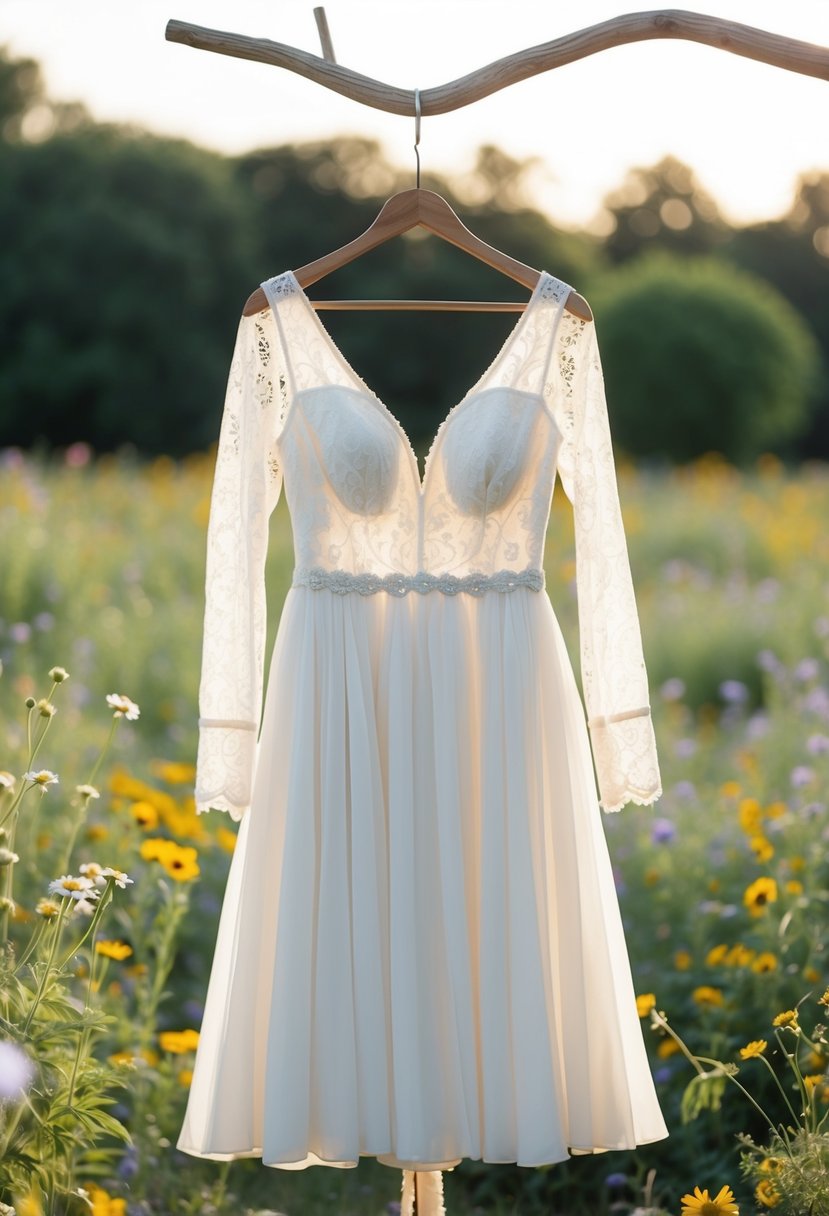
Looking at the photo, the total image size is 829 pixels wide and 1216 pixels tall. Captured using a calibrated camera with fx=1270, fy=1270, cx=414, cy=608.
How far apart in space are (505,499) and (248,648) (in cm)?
52

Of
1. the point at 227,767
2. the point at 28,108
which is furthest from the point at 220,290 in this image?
the point at 227,767

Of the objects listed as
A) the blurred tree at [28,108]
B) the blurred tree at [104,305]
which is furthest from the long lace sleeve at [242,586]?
the blurred tree at [28,108]

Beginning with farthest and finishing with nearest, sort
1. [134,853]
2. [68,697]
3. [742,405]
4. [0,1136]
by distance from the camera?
1. [742,405]
2. [68,697]
3. [134,853]
4. [0,1136]

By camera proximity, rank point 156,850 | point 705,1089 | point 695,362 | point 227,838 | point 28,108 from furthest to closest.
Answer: point 28,108 < point 695,362 < point 227,838 < point 156,850 < point 705,1089

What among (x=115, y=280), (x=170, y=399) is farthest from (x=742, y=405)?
(x=115, y=280)

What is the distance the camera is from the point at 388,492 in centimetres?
218

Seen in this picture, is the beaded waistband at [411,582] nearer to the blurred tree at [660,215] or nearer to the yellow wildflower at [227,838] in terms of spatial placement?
the yellow wildflower at [227,838]

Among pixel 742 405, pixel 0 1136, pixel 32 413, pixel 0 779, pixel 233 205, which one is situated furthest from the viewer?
pixel 233 205

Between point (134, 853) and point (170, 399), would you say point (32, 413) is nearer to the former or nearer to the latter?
point (170, 399)

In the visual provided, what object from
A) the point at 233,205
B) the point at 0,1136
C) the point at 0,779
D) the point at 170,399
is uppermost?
the point at 233,205

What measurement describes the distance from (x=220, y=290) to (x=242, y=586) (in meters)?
18.4

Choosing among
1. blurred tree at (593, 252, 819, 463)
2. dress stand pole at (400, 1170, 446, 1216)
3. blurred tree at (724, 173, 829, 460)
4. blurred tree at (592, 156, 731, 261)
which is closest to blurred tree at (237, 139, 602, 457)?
blurred tree at (592, 156, 731, 261)

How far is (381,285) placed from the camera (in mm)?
19016

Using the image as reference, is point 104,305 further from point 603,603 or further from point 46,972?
point 46,972
